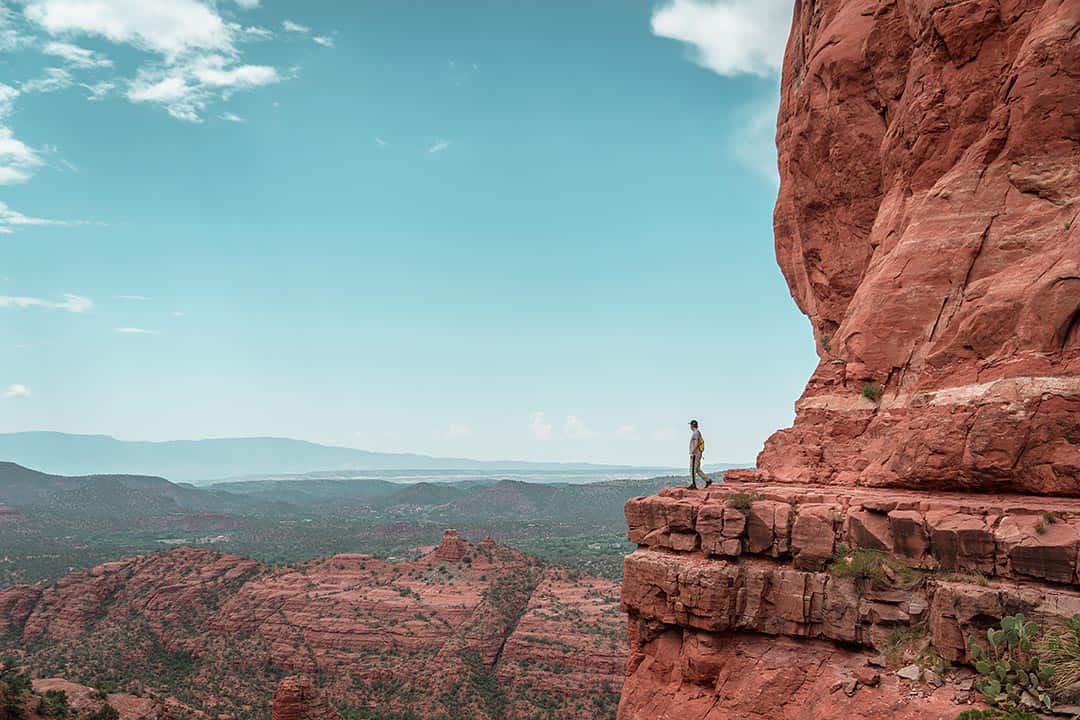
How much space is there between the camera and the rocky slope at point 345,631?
57594mm

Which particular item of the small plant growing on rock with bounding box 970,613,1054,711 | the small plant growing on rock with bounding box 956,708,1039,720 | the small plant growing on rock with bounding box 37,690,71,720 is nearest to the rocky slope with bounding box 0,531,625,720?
the small plant growing on rock with bounding box 37,690,71,720

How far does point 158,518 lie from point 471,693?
6668 inches

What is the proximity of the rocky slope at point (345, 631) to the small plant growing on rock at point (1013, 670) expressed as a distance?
47.2 metres

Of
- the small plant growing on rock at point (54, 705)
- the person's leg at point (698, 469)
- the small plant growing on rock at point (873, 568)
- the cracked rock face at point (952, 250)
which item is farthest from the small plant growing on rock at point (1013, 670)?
the small plant growing on rock at point (54, 705)

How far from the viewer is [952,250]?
14.7 m

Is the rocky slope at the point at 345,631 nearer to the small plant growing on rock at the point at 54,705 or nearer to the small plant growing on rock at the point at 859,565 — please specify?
the small plant growing on rock at the point at 54,705

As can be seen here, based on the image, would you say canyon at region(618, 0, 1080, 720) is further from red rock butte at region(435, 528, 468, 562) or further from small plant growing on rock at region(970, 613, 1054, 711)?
red rock butte at region(435, 528, 468, 562)

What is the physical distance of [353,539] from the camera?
156m

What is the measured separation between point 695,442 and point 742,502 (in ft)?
13.3

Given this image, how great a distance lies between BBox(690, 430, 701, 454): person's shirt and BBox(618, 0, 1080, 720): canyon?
1.30m

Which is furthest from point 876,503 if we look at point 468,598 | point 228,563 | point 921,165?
point 228,563

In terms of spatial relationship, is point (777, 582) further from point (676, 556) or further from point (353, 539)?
point (353, 539)

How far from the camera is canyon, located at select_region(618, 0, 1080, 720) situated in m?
12.0

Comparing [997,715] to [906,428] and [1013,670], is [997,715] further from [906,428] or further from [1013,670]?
[906,428]
